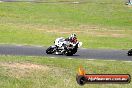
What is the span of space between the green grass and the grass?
1333 centimetres

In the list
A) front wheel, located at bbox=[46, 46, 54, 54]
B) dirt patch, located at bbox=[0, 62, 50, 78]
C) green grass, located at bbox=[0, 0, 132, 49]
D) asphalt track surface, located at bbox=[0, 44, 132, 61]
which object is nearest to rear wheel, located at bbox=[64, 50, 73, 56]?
asphalt track surface, located at bbox=[0, 44, 132, 61]

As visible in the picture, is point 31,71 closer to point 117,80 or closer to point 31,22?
point 117,80

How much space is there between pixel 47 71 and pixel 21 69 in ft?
3.78

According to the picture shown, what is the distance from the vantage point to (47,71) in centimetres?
1884

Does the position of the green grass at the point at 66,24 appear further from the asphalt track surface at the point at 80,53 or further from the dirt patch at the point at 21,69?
the dirt patch at the point at 21,69

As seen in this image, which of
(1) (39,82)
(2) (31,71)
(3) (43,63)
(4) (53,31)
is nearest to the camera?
(1) (39,82)

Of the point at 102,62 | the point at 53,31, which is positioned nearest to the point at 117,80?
the point at 102,62

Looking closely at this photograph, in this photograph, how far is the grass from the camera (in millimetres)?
15680

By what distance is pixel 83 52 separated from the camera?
100 ft

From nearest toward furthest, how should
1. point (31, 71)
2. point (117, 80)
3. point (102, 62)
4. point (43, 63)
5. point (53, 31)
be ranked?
point (117, 80), point (31, 71), point (43, 63), point (102, 62), point (53, 31)

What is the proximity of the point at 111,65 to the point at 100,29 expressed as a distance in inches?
1187

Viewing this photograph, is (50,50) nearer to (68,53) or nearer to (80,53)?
(68,53)

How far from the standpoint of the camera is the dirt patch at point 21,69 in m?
17.5

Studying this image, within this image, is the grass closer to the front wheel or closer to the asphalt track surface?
the asphalt track surface
